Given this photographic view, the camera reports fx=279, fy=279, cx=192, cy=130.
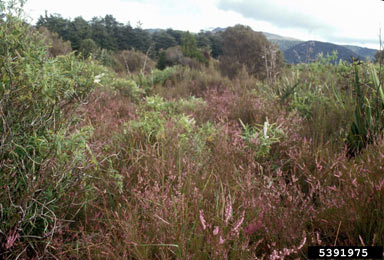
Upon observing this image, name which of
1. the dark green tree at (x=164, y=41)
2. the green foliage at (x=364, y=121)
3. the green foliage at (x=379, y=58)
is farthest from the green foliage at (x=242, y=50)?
the dark green tree at (x=164, y=41)

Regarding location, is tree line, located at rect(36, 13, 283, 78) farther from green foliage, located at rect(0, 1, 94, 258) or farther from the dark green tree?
green foliage, located at rect(0, 1, 94, 258)

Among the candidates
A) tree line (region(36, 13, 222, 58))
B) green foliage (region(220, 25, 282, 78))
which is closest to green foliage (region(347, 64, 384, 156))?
green foliage (region(220, 25, 282, 78))

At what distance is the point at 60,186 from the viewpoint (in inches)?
68.6

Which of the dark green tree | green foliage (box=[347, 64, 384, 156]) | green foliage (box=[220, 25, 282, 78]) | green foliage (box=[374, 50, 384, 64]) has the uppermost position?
the dark green tree

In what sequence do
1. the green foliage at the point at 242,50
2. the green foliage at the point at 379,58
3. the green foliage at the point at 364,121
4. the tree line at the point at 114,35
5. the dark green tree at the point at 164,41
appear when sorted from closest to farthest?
the green foliage at the point at 379,58 → the green foliage at the point at 364,121 → the green foliage at the point at 242,50 → the tree line at the point at 114,35 → the dark green tree at the point at 164,41

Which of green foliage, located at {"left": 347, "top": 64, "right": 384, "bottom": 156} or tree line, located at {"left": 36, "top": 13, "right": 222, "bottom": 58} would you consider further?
tree line, located at {"left": 36, "top": 13, "right": 222, "bottom": 58}

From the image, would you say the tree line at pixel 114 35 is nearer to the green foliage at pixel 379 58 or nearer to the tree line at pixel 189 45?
the tree line at pixel 189 45

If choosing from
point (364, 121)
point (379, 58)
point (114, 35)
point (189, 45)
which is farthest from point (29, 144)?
point (114, 35)

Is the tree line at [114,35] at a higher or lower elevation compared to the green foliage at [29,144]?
higher

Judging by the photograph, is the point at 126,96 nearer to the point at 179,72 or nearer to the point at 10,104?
the point at 179,72

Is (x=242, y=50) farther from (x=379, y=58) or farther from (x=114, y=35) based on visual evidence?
(x=114, y=35)

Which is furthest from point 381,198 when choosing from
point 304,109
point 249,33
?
point 249,33

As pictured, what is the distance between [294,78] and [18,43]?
18.9 ft

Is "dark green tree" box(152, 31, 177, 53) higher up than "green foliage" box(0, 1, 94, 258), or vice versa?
"dark green tree" box(152, 31, 177, 53)
